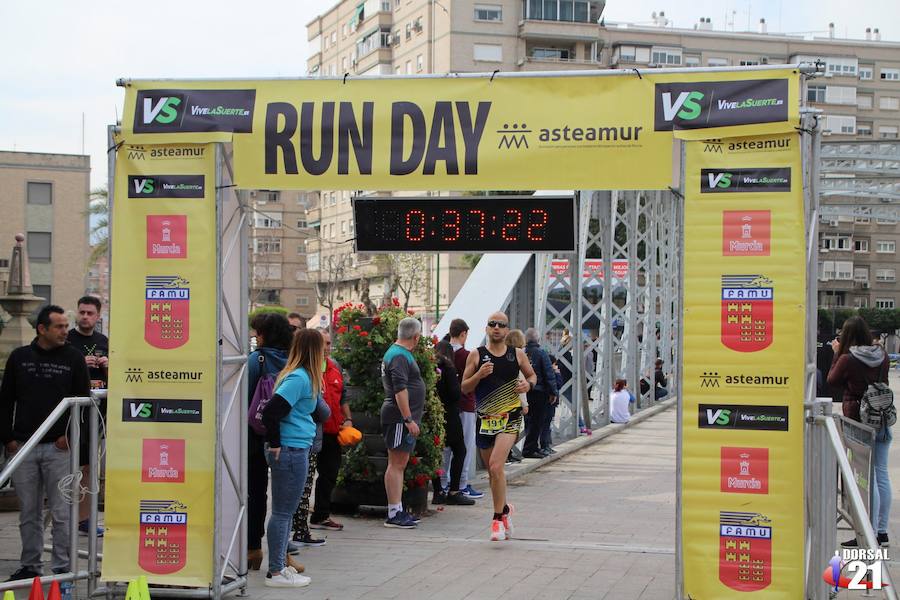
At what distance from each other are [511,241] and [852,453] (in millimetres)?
3297

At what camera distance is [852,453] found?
328 inches

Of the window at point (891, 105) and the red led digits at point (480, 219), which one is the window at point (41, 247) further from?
the red led digits at point (480, 219)

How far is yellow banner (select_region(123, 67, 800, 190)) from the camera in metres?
7.50

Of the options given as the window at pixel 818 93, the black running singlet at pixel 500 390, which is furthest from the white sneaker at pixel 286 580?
the window at pixel 818 93

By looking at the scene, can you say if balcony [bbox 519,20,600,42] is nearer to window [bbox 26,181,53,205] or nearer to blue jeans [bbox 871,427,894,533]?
window [bbox 26,181,53,205]

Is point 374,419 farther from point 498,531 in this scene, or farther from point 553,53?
point 553,53

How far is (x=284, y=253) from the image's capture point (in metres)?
107

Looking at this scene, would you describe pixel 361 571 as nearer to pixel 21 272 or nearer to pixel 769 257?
pixel 769 257

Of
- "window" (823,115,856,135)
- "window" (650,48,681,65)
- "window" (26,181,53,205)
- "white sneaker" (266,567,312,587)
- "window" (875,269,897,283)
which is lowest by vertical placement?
"white sneaker" (266,567,312,587)

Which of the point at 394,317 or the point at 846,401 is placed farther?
the point at 394,317

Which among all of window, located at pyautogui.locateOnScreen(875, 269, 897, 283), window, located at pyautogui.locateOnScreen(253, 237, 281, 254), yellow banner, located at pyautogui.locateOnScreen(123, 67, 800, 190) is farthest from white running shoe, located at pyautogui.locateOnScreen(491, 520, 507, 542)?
window, located at pyautogui.locateOnScreen(253, 237, 281, 254)

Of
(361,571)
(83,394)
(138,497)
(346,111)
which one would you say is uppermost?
(346,111)

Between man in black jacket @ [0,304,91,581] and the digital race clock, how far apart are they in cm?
286

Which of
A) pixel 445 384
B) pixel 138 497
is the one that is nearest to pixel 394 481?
pixel 445 384
